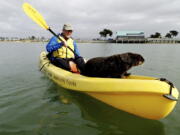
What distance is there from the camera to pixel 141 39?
77.9 metres

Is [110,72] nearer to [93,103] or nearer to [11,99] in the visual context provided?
[93,103]

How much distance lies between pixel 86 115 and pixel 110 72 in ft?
3.61

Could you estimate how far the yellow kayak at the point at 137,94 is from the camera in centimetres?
326

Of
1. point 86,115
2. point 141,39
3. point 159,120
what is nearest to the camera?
point 159,120

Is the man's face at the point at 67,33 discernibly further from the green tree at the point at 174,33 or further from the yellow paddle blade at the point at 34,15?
the green tree at the point at 174,33

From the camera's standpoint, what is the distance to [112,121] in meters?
3.72

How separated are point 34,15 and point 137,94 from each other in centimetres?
580

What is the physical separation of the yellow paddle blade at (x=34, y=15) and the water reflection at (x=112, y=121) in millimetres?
3828

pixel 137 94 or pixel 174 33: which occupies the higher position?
pixel 174 33

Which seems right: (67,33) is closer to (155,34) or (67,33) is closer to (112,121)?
(112,121)

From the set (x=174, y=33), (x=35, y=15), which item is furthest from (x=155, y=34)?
(x=35, y=15)

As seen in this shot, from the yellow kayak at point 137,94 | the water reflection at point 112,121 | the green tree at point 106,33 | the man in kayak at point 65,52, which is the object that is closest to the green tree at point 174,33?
the green tree at point 106,33

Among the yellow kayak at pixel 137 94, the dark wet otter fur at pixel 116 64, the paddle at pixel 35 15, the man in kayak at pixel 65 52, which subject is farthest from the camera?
the paddle at pixel 35 15

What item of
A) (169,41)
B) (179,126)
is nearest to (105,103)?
(179,126)
